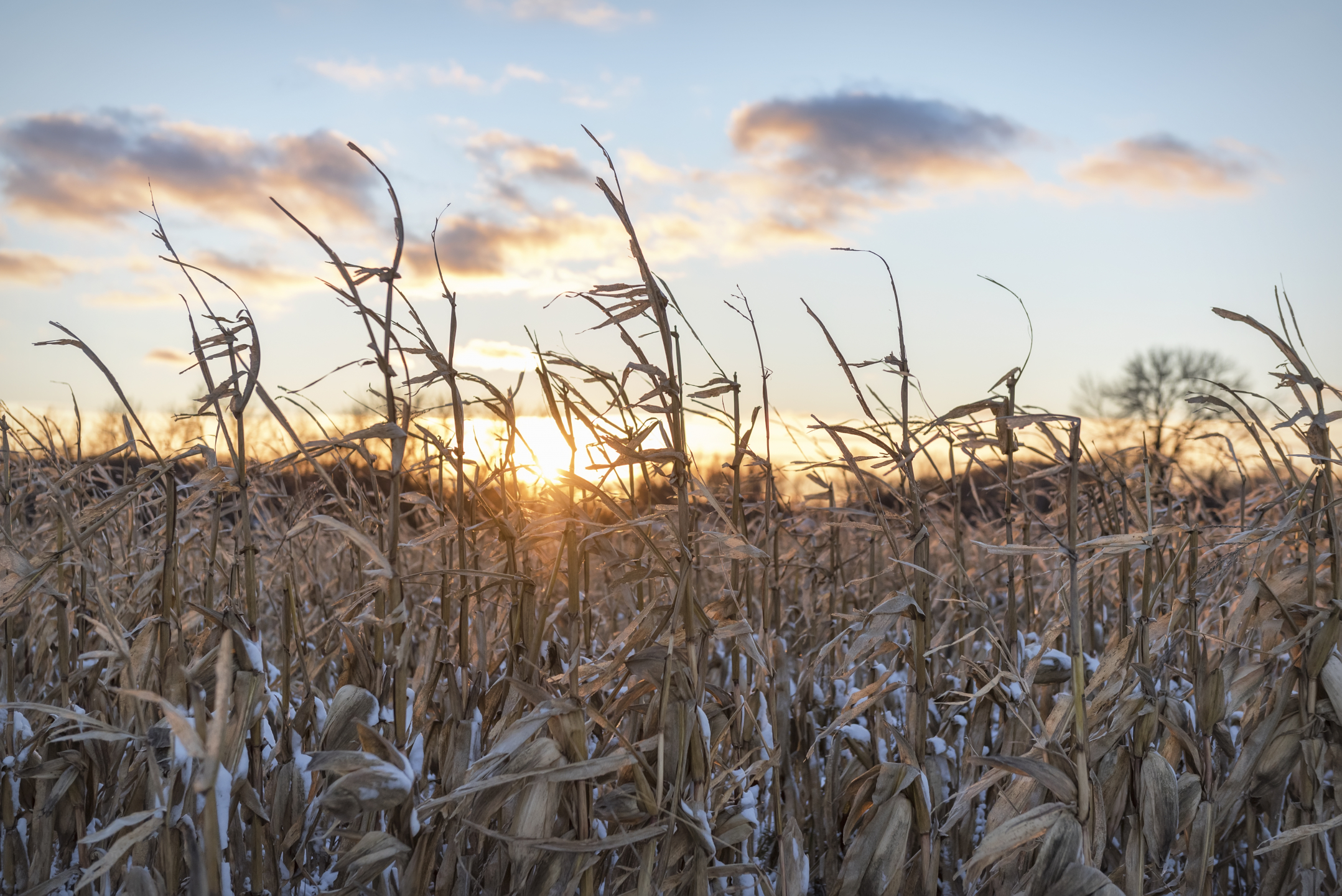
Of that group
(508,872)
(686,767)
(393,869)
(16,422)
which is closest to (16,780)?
(16,422)

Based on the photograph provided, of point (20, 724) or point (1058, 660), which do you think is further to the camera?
point (20, 724)

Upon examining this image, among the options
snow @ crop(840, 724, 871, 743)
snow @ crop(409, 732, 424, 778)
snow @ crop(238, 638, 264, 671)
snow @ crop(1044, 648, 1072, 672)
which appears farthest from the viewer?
snow @ crop(840, 724, 871, 743)

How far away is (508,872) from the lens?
6.29 feet

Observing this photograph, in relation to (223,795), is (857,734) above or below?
below

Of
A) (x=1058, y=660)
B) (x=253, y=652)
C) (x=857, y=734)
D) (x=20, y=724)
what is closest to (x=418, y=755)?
(x=253, y=652)

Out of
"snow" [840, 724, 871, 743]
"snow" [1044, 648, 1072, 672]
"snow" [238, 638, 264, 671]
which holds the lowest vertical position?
"snow" [840, 724, 871, 743]

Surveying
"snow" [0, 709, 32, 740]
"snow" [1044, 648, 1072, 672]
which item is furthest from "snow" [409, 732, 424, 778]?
"snow" [1044, 648, 1072, 672]

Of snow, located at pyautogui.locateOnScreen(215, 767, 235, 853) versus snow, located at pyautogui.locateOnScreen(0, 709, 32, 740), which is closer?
snow, located at pyautogui.locateOnScreen(215, 767, 235, 853)

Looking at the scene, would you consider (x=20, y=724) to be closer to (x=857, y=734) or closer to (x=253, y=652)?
(x=253, y=652)

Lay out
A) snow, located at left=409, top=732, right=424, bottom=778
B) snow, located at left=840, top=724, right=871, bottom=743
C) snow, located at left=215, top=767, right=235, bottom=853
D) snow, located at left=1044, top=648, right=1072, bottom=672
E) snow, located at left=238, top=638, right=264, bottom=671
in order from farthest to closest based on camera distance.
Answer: snow, located at left=840, top=724, right=871, bottom=743, snow, located at left=1044, top=648, right=1072, bottom=672, snow, located at left=409, top=732, right=424, bottom=778, snow, located at left=238, top=638, right=264, bottom=671, snow, located at left=215, top=767, right=235, bottom=853

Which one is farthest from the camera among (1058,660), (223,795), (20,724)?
(20,724)

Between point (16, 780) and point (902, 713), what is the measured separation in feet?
10.0

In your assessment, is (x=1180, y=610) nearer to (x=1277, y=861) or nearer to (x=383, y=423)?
(x=1277, y=861)

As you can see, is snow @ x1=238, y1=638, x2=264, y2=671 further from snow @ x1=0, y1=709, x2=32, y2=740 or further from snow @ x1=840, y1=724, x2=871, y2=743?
snow @ x1=840, y1=724, x2=871, y2=743
